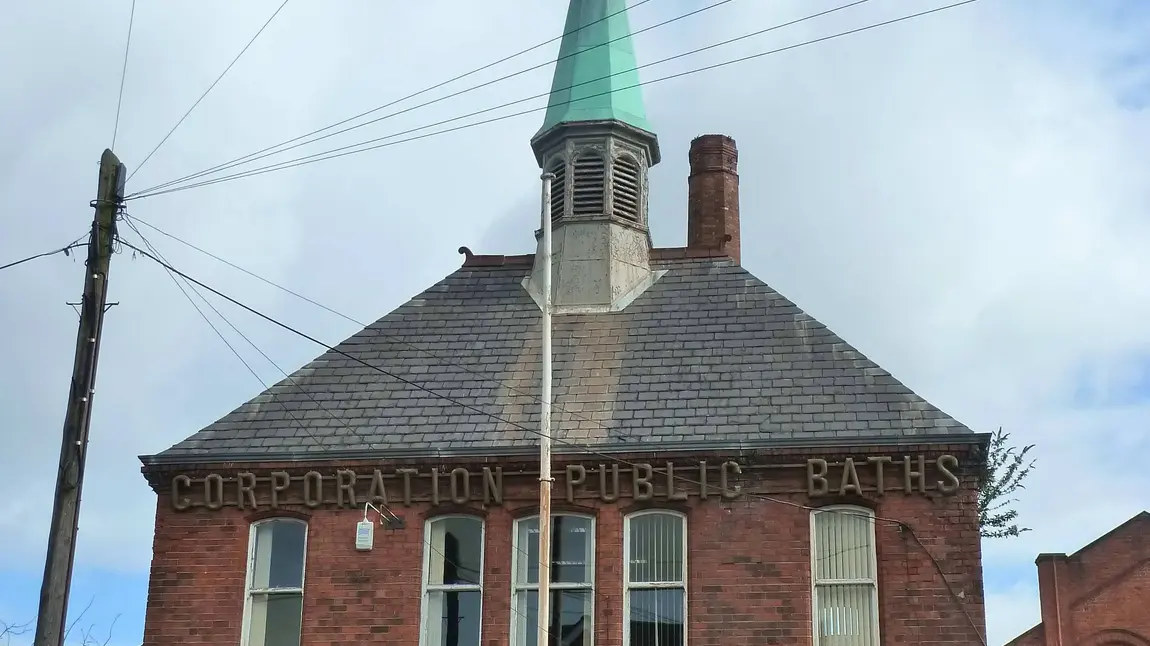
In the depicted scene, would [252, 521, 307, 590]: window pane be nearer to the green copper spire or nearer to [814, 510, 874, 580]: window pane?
[814, 510, 874, 580]: window pane

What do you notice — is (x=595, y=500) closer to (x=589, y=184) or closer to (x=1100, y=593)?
(x=589, y=184)

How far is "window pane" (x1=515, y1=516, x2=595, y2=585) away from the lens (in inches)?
731

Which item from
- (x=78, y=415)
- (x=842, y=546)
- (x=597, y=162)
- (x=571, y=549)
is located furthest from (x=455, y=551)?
(x=597, y=162)

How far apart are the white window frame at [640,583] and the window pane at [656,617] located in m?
0.05

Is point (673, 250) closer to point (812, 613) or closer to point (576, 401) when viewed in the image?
point (576, 401)

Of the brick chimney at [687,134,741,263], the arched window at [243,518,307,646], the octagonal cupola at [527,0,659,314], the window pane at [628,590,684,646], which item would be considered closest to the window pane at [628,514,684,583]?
the window pane at [628,590,684,646]

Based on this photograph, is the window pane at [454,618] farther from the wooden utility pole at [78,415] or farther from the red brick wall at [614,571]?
the wooden utility pole at [78,415]

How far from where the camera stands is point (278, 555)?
1912 centimetres

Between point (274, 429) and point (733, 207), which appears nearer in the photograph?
point (274, 429)

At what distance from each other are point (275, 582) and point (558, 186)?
838 cm

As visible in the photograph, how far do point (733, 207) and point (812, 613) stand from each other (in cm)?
856

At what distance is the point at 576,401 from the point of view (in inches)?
780

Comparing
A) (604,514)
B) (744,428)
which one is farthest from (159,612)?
(744,428)

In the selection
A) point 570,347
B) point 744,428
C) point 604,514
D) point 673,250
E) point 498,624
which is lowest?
point 498,624
